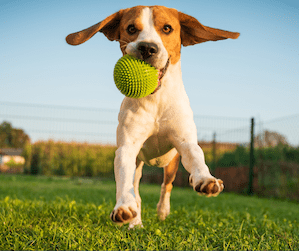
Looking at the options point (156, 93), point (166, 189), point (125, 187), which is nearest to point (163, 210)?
point (166, 189)

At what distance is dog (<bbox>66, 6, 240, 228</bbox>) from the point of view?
239 centimetres

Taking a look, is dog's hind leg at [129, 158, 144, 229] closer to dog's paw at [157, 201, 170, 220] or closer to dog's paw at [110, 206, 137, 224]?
dog's paw at [157, 201, 170, 220]

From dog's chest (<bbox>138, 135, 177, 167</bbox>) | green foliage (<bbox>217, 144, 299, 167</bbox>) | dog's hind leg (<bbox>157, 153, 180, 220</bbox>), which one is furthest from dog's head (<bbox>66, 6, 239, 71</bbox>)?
green foliage (<bbox>217, 144, 299, 167</bbox>)

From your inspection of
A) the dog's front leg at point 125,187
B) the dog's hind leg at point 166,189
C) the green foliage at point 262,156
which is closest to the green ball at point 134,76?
the dog's front leg at point 125,187

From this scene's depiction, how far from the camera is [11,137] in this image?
12.7 m

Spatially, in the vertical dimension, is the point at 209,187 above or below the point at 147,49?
below

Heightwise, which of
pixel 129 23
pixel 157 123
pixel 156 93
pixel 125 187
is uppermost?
pixel 129 23

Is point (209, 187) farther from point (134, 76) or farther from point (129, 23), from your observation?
point (129, 23)

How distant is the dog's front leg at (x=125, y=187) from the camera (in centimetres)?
195

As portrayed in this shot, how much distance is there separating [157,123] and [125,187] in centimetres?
73

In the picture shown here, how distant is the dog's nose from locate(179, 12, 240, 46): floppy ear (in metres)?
0.72

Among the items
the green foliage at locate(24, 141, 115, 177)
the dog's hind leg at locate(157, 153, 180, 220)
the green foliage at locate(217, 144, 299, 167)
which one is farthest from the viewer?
the green foliage at locate(24, 141, 115, 177)

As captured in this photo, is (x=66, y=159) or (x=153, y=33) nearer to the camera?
(x=153, y=33)

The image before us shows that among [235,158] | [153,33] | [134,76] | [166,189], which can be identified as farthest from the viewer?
[235,158]
